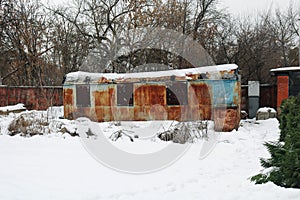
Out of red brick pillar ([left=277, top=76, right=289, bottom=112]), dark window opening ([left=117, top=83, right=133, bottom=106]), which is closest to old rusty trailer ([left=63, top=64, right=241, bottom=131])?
dark window opening ([left=117, top=83, right=133, bottom=106])

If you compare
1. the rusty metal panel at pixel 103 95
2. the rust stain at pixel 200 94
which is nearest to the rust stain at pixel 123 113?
the rusty metal panel at pixel 103 95

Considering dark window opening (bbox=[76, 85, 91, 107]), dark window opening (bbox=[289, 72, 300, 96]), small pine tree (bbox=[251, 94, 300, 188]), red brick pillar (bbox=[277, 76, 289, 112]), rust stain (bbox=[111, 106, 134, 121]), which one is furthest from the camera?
red brick pillar (bbox=[277, 76, 289, 112])

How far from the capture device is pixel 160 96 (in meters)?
9.44

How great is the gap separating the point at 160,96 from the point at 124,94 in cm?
121

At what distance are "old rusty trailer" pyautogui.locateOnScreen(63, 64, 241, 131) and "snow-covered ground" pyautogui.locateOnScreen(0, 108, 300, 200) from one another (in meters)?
2.27

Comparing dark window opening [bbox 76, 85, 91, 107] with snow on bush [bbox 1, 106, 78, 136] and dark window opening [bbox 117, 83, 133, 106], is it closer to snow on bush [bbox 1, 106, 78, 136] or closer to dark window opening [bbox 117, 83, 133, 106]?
dark window opening [bbox 117, 83, 133, 106]

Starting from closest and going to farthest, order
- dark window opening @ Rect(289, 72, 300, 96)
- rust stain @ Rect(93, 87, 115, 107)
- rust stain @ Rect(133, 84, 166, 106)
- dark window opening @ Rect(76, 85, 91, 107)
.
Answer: rust stain @ Rect(133, 84, 166, 106) → rust stain @ Rect(93, 87, 115, 107) → dark window opening @ Rect(76, 85, 91, 107) → dark window opening @ Rect(289, 72, 300, 96)

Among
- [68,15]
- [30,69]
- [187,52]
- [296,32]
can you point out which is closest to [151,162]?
[187,52]

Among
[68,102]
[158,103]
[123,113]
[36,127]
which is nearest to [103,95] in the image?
[123,113]

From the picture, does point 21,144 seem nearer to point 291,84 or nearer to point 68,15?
point 291,84

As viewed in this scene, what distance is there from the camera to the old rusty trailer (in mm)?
8688

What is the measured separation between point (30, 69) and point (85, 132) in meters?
11.8

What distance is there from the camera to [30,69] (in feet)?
57.8

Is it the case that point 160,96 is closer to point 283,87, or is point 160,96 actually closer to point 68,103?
point 68,103
